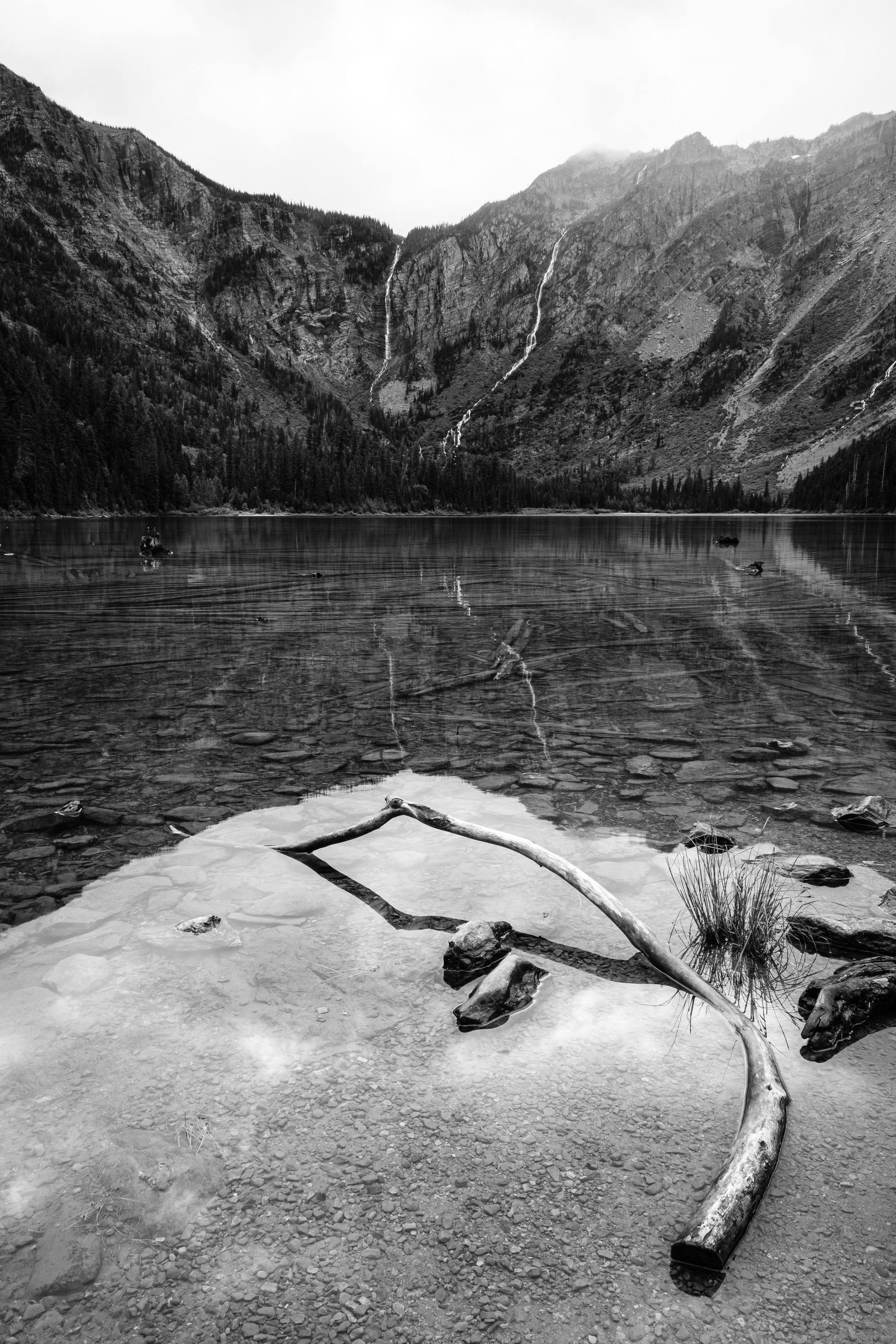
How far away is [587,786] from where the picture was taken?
8.57 meters

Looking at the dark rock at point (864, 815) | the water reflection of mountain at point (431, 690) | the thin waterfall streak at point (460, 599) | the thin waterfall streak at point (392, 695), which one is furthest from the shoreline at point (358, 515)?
the dark rock at point (864, 815)

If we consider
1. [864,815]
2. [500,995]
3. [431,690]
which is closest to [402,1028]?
[500,995]

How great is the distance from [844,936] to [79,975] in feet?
17.2

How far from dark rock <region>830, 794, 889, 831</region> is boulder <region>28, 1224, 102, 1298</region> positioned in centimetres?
687

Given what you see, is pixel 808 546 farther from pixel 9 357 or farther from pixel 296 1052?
pixel 9 357

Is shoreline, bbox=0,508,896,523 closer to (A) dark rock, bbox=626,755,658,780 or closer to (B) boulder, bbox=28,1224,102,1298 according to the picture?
(A) dark rock, bbox=626,755,658,780

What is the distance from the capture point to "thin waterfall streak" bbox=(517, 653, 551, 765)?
389 inches

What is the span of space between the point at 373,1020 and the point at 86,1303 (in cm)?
198

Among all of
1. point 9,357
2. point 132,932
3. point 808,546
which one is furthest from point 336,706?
point 9,357

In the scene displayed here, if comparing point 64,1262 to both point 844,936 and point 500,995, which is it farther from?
point 844,936

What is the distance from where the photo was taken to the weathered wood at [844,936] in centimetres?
500

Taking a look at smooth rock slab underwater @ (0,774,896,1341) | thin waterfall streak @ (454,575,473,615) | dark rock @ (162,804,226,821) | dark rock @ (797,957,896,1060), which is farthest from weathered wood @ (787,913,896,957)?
thin waterfall streak @ (454,575,473,615)

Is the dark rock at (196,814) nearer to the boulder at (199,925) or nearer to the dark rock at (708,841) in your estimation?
the boulder at (199,925)

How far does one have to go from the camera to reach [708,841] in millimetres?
6781
